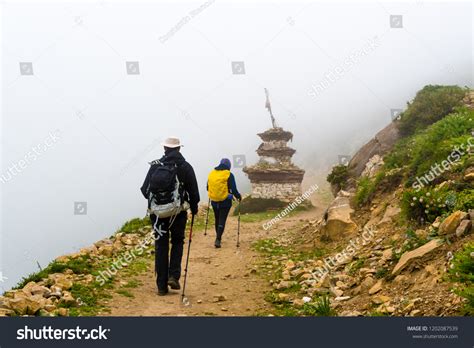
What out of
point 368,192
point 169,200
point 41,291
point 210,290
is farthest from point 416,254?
A: point 41,291

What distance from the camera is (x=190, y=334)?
17.7 feet

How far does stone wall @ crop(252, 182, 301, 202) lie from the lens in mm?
30922

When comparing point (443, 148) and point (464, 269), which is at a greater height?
point (443, 148)

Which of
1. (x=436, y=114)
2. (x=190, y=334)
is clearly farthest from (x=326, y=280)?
(x=436, y=114)

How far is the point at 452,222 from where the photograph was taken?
7098mm

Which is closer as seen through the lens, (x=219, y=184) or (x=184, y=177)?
(x=184, y=177)

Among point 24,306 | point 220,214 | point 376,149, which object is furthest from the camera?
point 376,149

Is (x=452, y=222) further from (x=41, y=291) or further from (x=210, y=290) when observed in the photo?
(x=41, y=291)

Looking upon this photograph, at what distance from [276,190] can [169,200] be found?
2315cm

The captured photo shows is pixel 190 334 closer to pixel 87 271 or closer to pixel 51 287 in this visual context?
pixel 51 287

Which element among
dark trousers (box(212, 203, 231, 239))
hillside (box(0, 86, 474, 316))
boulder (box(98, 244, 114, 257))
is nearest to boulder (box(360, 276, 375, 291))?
hillside (box(0, 86, 474, 316))

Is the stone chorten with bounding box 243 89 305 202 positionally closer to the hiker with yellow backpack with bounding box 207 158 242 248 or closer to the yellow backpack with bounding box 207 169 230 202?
the hiker with yellow backpack with bounding box 207 158 242 248

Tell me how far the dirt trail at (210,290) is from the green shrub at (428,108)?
8321 mm

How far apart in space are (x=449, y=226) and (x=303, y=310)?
2762mm
